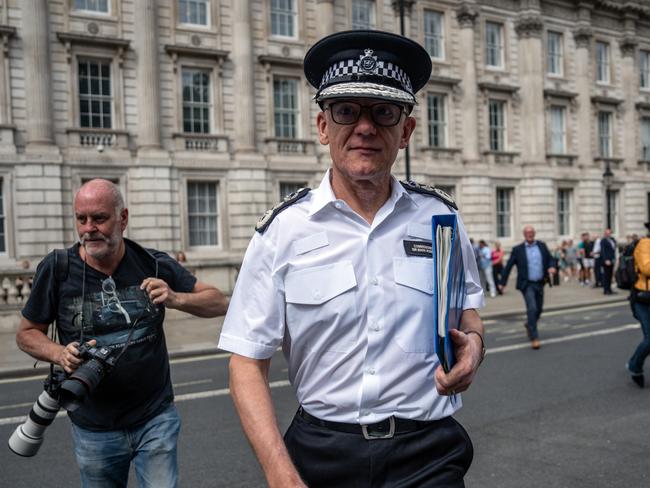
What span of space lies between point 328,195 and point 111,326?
1.77 m

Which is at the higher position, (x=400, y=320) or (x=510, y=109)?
(x=510, y=109)

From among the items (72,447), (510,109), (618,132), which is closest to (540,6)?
(510,109)

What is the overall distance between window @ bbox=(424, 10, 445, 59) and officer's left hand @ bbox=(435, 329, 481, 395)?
27.0 meters

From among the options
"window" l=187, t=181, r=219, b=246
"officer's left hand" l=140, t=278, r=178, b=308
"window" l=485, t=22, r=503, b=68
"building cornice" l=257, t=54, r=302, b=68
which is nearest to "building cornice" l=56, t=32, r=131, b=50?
"building cornice" l=257, t=54, r=302, b=68

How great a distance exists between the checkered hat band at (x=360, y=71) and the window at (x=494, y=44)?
2876 centimetres

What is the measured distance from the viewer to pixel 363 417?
2.12m

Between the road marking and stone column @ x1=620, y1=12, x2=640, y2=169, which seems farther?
stone column @ x1=620, y1=12, x2=640, y2=169

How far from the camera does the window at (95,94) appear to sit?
2086cm

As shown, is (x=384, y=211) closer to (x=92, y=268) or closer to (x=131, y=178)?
(x=92, y=268)

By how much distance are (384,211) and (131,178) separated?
20.0 m

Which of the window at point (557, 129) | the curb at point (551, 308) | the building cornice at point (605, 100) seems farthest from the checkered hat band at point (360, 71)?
the building cornice at point (605, 100)

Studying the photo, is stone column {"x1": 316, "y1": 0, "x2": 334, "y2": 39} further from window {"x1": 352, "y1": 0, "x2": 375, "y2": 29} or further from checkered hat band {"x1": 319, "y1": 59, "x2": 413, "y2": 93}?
checkered hat band {"x1": 319, "y1": 59, "x2": 413, "y2": 93}

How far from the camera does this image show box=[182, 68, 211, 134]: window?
22.5 m

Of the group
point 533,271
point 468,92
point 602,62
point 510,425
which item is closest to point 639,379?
point 510,425
